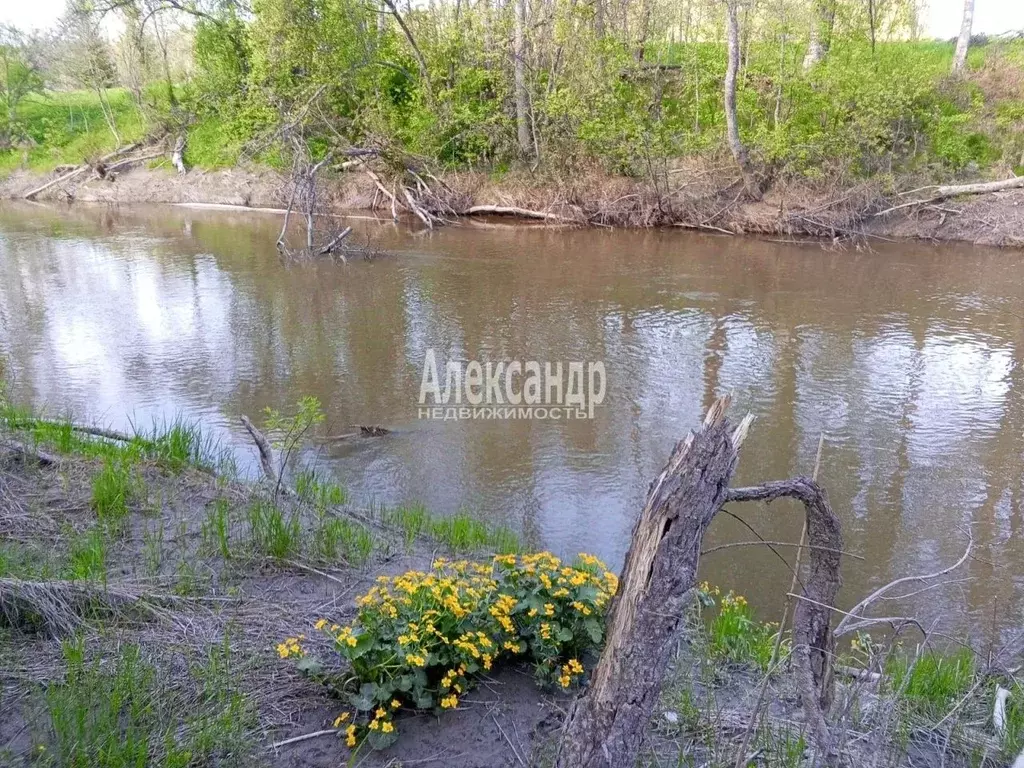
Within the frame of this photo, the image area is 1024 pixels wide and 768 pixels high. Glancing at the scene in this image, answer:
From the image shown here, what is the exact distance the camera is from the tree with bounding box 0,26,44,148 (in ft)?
89.1

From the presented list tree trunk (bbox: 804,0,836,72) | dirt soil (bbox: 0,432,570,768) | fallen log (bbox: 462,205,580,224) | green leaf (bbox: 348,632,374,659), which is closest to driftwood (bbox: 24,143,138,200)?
Result: fallen log (bbox: 462,205,580,224)

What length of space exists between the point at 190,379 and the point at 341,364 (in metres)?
1.53

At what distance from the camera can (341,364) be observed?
28.7 ft

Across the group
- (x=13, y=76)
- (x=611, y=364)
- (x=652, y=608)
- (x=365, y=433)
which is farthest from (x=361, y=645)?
(x=13, y=76)

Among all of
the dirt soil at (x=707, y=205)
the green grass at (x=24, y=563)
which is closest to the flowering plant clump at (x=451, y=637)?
the green grass at (x=24, y=563)

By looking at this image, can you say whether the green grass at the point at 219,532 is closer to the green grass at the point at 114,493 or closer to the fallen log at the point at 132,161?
the green grass at the point at 114,493

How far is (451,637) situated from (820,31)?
20058 mm

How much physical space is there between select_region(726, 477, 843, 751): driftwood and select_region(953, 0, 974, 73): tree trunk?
20.3m

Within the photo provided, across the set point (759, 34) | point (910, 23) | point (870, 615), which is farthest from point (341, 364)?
point (910, 23)

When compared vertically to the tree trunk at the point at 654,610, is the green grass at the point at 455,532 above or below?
below

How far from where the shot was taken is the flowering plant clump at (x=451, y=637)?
2938 millimetres

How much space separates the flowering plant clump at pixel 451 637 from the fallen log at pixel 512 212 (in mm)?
15125

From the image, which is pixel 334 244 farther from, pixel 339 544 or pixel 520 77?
pixel 339 544

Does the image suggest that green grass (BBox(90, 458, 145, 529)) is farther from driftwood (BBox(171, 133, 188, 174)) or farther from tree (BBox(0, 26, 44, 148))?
tree (BBox(0, 26, 44, 148))
